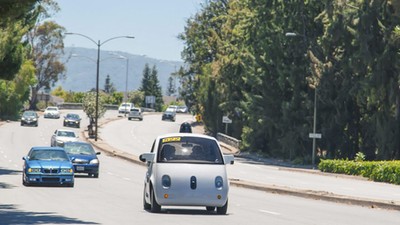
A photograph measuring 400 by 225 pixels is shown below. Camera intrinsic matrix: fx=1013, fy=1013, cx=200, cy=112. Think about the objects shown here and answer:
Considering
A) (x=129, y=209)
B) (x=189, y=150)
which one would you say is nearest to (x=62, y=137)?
(x=129, y=209)

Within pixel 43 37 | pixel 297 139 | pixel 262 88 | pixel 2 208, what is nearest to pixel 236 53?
pixel 262 88

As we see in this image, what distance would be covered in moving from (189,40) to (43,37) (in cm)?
3997

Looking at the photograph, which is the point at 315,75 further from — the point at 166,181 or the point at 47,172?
the point at 166,181

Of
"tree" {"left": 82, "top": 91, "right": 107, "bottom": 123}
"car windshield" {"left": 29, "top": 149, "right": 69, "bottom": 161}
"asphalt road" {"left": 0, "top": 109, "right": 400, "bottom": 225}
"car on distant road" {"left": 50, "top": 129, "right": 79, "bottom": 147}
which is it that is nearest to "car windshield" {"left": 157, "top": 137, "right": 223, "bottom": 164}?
"asphalt road" {"left": 0, "top": 109, "right": 400, "bottom": 225}

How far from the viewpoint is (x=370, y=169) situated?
1922 inches

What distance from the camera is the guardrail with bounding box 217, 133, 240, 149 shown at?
306 feet

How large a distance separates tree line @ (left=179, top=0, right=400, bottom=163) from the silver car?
36.4 meters

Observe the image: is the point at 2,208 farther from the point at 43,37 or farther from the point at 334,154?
the point at 43,37

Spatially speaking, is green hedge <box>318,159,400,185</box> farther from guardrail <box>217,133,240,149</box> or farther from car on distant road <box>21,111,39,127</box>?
car on distant road <box>21,111,39,127</box>

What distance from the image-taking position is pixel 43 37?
6220 inches

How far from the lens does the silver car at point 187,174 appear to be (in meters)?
22.5

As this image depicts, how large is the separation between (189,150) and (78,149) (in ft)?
71.6

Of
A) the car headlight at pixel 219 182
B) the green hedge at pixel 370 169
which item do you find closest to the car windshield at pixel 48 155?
the car headlight at pixel 219 182

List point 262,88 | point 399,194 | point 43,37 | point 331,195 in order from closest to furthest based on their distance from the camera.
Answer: point 331,195, point 399,194, point 262,88, point 43,37
